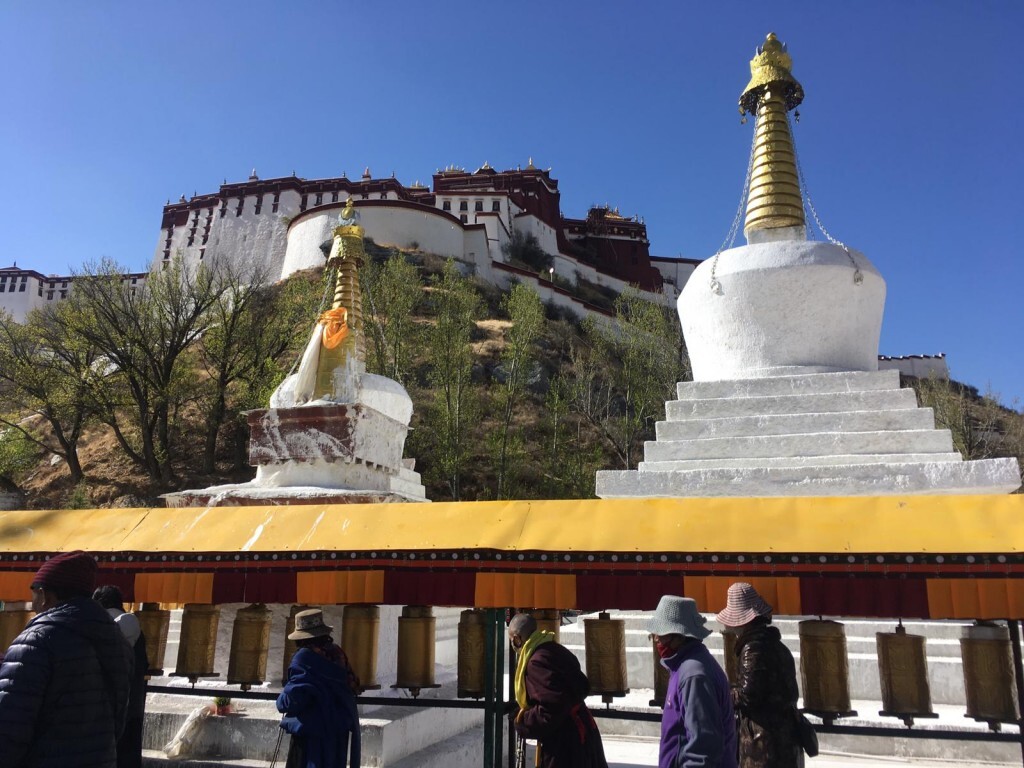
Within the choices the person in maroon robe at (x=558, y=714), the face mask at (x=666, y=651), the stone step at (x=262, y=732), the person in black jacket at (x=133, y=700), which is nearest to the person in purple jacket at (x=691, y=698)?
the face mask at (x=666, y=651)

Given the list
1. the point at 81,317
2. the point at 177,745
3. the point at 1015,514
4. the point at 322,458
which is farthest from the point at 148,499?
the point at 1015,514

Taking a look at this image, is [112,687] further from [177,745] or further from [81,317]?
[81,317]

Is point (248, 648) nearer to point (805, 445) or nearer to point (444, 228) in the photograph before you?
point (805, 445)

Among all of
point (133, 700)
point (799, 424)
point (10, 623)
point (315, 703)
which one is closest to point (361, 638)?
point (315, 703)

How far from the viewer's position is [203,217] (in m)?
55.7

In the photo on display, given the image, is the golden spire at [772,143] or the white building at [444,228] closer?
the golden spire at [772,143]

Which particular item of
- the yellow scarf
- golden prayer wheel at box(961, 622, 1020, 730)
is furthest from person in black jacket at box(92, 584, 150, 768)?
golden prayer wheel at box(961, 622, 1020, 730)

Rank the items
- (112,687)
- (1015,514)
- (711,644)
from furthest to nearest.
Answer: (711,644)
(1015,514)
(112,687)

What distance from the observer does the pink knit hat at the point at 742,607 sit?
3109 millimetres

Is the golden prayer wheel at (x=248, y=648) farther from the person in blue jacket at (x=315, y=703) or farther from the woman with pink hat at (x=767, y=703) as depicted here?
the woman with pink hat at (x=767, y=703)

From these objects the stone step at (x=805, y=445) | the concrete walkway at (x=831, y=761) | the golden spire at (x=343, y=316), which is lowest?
the concrete walkway at (x=831, y=761)

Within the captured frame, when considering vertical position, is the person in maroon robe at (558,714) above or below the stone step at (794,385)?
below

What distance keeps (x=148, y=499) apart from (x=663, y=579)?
26273mm

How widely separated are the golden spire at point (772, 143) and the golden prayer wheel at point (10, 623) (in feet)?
30.9
